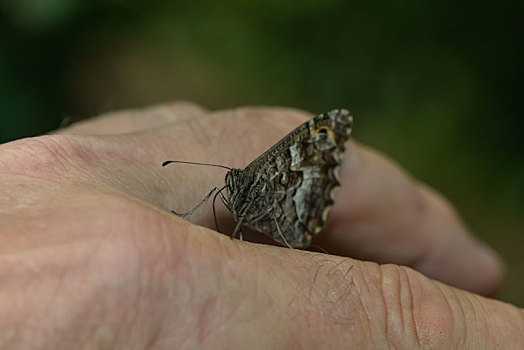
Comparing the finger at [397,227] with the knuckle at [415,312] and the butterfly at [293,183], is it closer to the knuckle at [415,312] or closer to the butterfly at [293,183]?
the butterfly at [293,183]

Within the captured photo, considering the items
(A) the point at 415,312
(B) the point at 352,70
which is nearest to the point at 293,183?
(A) the point at 415,312

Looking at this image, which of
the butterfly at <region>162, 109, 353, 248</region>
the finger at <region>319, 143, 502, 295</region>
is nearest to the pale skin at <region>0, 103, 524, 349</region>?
the butterfly at <region>162, 109, 353, 248</region>

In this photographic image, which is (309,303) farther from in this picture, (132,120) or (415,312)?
(132,120)

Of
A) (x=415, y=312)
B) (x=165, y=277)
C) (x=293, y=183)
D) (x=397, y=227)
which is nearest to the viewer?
(x=165, y=277)

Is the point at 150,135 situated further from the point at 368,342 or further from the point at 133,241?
the point at 368,342

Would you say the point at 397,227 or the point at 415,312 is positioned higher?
the point at 415,312

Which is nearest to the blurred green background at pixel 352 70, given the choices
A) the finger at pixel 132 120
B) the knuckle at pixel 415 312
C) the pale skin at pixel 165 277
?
the finger at pixel 132 120

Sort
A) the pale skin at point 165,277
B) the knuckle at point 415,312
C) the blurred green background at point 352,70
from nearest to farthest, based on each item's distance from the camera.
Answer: the pale skin at point 165,277, the knuckle at point 415,312, the blurred green background at point 352,70
